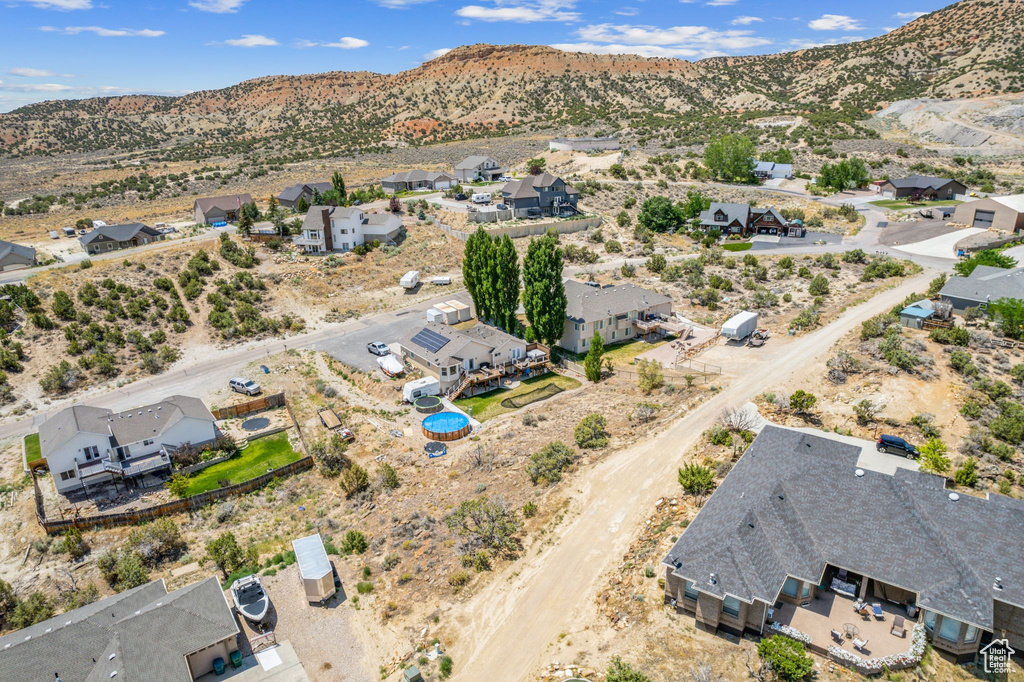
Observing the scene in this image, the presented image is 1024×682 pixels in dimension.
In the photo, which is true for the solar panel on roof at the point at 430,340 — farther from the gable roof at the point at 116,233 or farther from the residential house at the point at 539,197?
the gable roof at the point at 116,233

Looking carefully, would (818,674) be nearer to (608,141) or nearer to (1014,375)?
(1014,375)

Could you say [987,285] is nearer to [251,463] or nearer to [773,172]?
[251,463]

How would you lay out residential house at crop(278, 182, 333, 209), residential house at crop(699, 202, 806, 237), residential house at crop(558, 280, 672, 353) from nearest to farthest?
residential house at crop(558, 280, 672, 353)
residential house at crop(699, 202, 806, 237)
residential house at crop(278, 182, 333, 209)

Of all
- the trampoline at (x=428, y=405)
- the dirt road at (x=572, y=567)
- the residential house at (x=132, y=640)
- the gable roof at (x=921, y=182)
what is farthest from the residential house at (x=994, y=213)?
the residential house at (x=132, y=640)

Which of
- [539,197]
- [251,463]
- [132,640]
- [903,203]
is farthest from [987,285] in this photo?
[132,640]

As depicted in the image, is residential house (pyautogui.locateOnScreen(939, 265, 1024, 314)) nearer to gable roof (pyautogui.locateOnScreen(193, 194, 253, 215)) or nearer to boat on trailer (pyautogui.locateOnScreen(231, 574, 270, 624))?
boat on trailer (pyautogui.locateOnScreen(231, 574, 270, 624))

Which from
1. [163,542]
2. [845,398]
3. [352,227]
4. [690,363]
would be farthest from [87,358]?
[845,398]

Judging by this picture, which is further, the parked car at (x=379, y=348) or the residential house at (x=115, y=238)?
the residential house at (x=115, y=238)

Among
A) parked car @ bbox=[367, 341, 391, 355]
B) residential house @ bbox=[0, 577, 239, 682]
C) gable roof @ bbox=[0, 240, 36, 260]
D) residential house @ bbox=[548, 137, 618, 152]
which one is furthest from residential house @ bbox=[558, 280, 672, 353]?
residential house @ bbox=[548, 137, 618, 152]
